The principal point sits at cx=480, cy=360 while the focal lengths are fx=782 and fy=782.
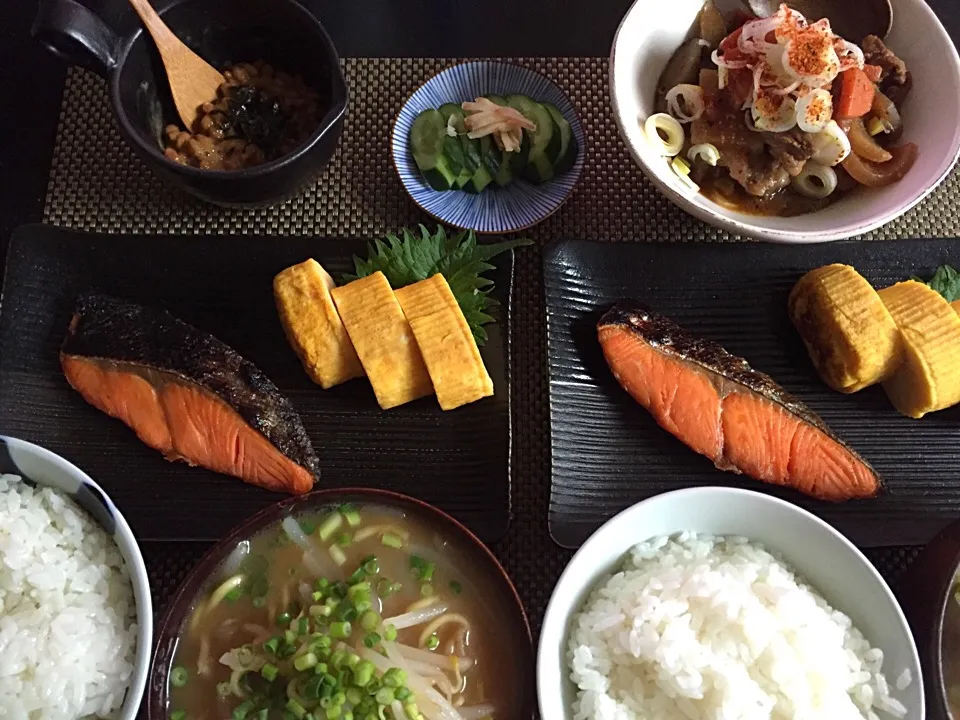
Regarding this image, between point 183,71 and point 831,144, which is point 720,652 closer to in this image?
point 831,144

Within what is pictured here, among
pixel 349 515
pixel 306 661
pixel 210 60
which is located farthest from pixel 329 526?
pixel 210 60

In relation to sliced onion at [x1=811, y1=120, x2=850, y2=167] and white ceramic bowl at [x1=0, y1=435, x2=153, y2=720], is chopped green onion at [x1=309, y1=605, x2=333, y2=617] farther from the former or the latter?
sliced onion at [x1=811, y1=120, x2=850, y2=167]

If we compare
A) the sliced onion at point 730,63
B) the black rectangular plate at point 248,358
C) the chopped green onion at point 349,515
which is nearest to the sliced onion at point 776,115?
the sliced onion at point 730,63

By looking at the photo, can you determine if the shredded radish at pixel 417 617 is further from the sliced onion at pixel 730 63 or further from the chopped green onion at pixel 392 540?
the sliced onion at pixel 730 63

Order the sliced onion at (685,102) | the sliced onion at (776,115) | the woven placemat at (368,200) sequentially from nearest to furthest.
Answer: the sliced onion at (776,115)
the sliced onion at (685,102)
the woven placemat at (368,200)

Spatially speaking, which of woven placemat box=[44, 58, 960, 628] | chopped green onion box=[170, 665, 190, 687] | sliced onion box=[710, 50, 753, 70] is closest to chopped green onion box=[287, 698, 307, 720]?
chopped green onion box=[170, 665, 190, 687]

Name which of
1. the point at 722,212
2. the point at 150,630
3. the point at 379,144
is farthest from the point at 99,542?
the point at 722,212
